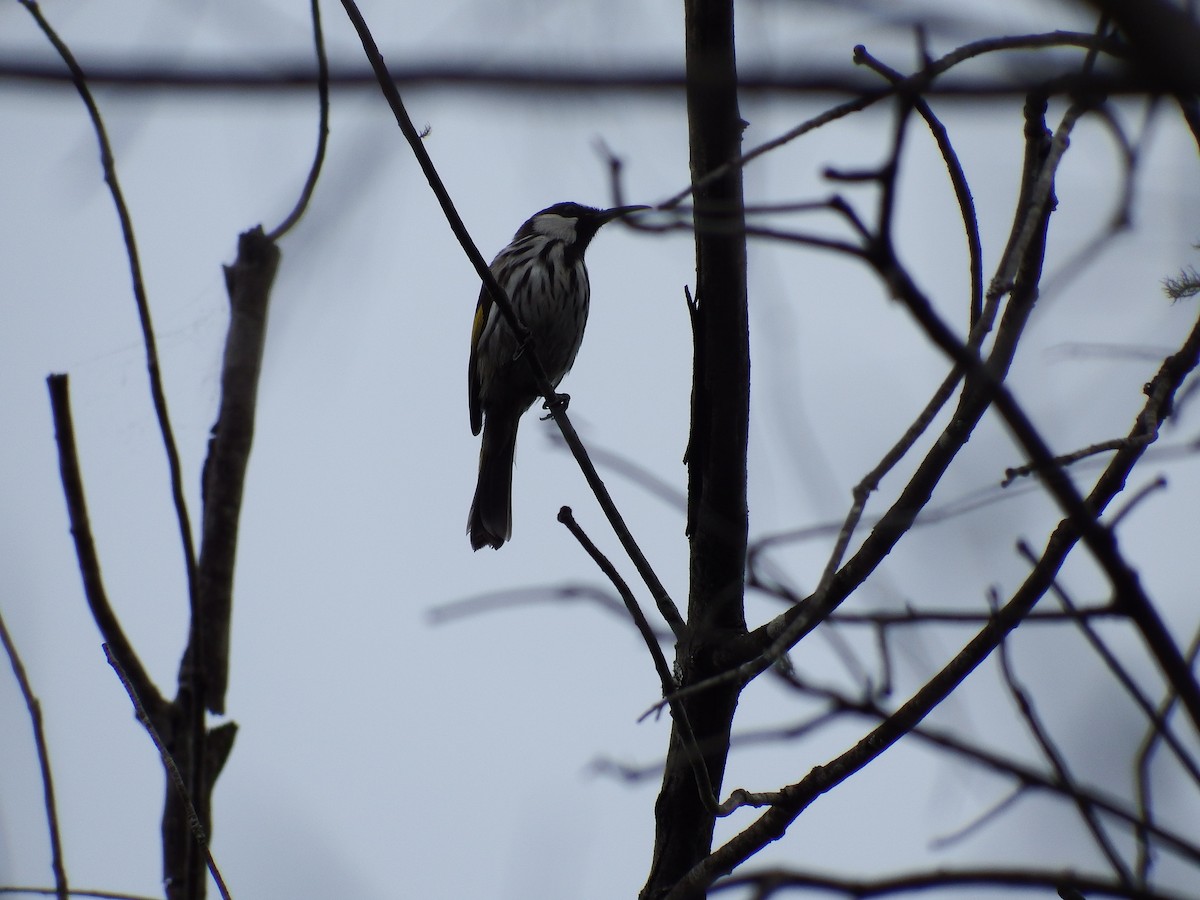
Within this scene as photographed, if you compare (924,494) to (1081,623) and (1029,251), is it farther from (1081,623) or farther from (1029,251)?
(1081,623)

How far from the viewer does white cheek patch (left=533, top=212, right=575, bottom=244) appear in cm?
691

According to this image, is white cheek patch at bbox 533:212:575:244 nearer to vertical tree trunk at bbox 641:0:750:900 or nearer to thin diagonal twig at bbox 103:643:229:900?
vertical tree trunk at bbox 641:0:750:900

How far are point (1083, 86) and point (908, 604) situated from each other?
0.80 meters

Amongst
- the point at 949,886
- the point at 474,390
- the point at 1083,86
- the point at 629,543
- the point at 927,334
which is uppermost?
the point at 474,390

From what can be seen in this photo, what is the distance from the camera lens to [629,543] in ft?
8.57

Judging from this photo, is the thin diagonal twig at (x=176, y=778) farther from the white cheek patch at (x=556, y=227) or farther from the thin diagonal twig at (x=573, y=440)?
the white cheek patch at (x=556, y=227)

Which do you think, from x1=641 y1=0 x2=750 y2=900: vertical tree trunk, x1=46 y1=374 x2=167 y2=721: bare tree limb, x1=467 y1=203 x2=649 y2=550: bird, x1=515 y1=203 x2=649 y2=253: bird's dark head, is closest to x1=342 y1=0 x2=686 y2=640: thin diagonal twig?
x1=641 y1=0 x2=750 y2=900: vertical tree trunk

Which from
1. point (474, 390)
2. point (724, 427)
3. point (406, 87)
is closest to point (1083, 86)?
point (406, 87)

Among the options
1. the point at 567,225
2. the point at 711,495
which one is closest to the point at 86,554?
the point at 711,495

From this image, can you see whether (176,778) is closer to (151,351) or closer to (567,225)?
(151,351)

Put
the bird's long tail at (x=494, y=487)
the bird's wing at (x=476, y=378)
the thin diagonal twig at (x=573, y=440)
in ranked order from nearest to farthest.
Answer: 1. the thin diagonal twig at (x=573, y=440)
2. the bird's long tail at (x=494, y=487)
3. the bird's wing at (x=476, y=378)

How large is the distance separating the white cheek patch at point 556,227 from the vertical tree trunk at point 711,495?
404cm

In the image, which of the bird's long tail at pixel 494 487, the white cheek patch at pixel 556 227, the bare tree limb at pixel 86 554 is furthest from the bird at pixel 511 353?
the bare tree limb at pixel 86 554

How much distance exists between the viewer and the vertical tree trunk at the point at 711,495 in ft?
8.84
